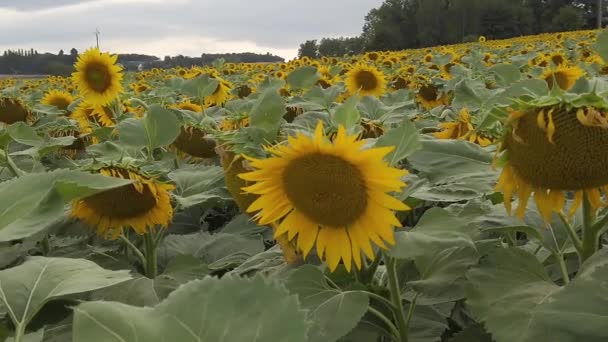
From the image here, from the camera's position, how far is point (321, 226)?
1.40 meters

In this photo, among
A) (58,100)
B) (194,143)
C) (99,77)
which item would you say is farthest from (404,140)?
(58,100)

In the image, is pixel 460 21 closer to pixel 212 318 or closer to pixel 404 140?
pixel 404 140

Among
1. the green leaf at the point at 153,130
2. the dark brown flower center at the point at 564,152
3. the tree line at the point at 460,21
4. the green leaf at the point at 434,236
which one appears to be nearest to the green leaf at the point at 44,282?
the green leaf at the point at 434,236

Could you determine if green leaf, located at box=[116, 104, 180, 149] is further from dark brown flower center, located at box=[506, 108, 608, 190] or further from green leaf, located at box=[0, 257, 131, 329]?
dark brown flower center, located at box=[506, 108, 608, 190]

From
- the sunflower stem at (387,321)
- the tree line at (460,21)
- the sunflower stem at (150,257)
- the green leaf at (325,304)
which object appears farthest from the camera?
the tree line at (460,21)

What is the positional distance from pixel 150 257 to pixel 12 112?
8.69 feet

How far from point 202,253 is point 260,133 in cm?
60

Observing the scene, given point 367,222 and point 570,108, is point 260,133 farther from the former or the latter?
point 570,108

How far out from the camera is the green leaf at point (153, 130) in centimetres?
226

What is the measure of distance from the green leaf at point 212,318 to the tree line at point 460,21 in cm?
3472

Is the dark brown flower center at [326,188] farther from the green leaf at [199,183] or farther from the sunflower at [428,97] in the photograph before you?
the sunflower at [428,97]

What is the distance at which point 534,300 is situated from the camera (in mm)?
1172

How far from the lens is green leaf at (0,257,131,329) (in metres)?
1.06

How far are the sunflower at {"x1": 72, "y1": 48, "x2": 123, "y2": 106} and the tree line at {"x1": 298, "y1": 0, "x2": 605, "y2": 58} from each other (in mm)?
30965
